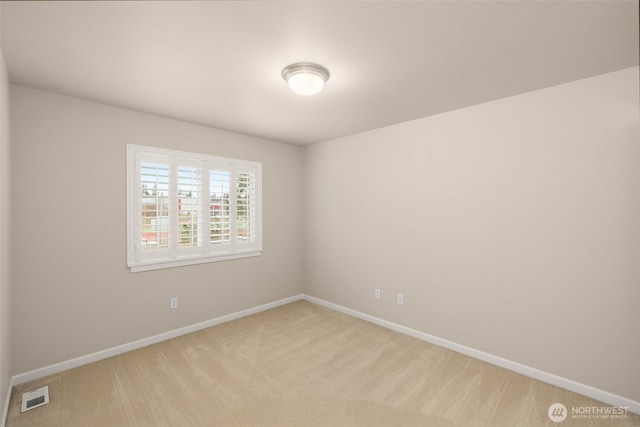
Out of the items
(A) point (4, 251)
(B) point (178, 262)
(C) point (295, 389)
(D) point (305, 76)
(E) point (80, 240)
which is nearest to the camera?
(A) point (4, 251)

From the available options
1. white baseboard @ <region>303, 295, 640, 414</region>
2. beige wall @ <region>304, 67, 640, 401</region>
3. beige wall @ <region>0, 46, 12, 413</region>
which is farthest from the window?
white baseboard @ <region>303, 295, 640, 414</region>

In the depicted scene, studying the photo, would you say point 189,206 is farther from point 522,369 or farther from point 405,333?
point 522,369

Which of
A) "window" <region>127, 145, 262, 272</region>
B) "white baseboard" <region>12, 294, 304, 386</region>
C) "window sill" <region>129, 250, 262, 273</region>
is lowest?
"white baseboard" <region>12, 294, 304, 386</region>

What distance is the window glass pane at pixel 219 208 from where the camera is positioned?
358cm

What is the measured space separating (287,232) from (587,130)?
349cm

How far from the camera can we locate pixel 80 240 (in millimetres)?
2686

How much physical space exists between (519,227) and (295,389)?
2331 mm

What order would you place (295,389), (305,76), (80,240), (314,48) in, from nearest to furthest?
(314,48)
(305,76)
(295,389)
(80,240)

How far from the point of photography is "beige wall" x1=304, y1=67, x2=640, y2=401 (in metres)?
2.16

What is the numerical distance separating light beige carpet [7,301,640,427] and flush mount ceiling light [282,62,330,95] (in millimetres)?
2325

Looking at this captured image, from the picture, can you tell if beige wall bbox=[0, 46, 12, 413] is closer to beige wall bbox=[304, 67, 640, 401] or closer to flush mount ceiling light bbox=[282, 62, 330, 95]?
flush mount ceiling light bbox=[282, 62, 330, 95]

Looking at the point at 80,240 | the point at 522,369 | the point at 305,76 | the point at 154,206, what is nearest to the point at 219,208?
the point at 154,206

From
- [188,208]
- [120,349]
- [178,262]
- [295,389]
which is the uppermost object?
[188,208]

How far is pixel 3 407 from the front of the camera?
1.98m
